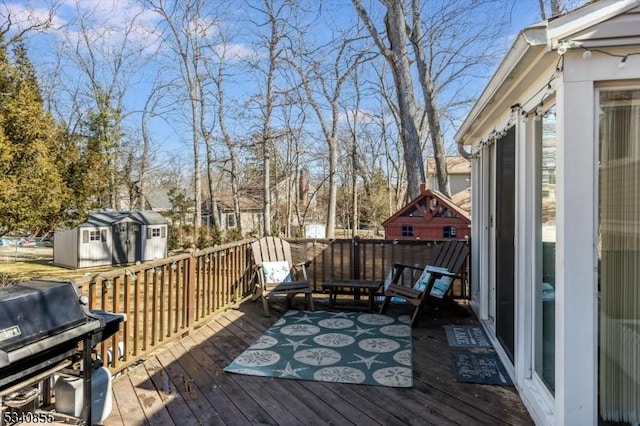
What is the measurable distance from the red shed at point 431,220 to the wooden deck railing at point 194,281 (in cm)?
149

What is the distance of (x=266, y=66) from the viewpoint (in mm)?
11906

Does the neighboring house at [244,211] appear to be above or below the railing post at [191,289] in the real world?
above

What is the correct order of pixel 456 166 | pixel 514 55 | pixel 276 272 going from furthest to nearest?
pixel 456 166, pixel 276 272, pixel 514 55

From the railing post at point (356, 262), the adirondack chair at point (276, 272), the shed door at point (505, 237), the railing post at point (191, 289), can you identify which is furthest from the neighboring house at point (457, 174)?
the railing post at point (191, 289)

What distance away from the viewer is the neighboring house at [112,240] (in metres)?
13.8

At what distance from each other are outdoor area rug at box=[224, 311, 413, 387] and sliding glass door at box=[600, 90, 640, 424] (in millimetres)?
1421

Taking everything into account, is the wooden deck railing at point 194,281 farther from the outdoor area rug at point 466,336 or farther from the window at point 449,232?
the window at point 449,232

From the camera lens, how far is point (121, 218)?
1500 cm

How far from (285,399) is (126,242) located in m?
14.0

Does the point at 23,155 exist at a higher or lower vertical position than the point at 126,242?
higher

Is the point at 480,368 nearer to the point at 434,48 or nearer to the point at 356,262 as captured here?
the point at 356,262

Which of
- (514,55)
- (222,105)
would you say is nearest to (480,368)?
(514,55)

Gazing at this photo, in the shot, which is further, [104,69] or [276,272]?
[104,69]

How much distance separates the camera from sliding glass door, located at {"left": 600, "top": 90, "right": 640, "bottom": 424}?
195 cm
